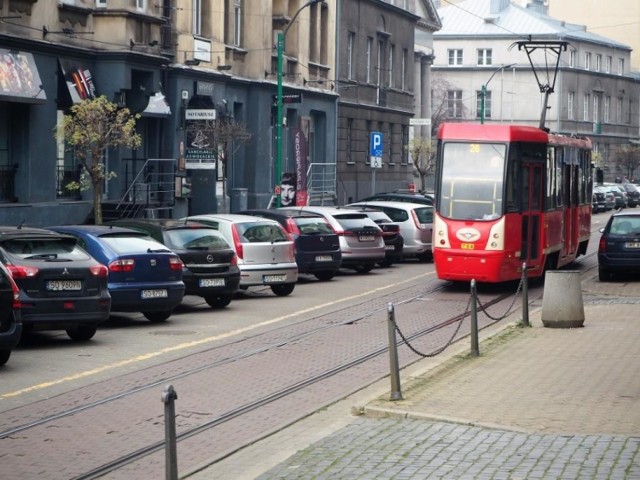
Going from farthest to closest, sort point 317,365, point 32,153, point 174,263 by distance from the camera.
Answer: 1. point 32,153
2. point 174,263
3. point 317,365

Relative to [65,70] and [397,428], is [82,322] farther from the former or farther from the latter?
[65,70]

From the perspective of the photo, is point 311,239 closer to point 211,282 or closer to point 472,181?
point 472,181

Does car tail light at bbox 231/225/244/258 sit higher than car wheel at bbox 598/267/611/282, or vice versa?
car tail light at bbox 231/225/244/258

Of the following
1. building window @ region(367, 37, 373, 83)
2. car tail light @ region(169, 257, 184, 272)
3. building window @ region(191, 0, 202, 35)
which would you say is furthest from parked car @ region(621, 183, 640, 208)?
car tail light @ region(169, 257, 184, 272)

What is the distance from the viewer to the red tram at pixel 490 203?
26.6 metres

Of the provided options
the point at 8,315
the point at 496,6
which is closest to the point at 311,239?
the point at 8,315

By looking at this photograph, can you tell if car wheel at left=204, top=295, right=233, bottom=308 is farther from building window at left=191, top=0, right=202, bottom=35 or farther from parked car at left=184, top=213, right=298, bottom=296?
building window at left=191, top=0, right=202, bottom=35

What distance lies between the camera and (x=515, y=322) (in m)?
21.2

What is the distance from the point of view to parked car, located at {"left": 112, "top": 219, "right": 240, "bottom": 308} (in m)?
22.7

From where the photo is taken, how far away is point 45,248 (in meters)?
18.1

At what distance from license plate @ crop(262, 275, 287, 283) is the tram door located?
496 cm

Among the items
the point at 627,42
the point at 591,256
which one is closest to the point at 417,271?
the point at 591,256

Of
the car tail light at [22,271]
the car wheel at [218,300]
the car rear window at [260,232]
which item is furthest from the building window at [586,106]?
the car tail light at [22,271]

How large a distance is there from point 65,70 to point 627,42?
100 m
